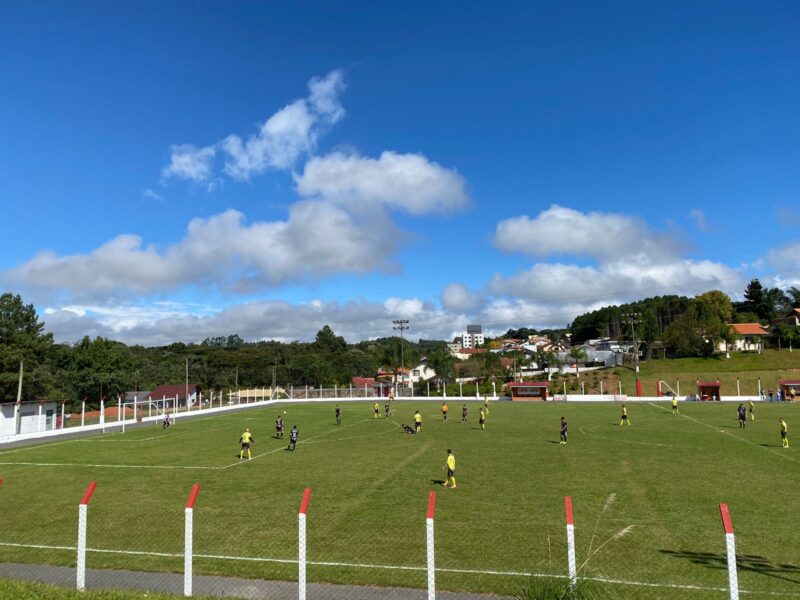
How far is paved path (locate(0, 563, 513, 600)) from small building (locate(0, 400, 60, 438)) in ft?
122

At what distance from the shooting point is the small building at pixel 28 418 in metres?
42.2

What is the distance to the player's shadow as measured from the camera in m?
11.0


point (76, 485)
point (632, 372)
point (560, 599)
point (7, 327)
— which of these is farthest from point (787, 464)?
point (632, 372)

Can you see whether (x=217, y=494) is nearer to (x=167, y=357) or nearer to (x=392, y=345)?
(x=392, y=345)

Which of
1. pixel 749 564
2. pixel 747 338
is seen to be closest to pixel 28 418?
pixel 749 564

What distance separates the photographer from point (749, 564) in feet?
38.3

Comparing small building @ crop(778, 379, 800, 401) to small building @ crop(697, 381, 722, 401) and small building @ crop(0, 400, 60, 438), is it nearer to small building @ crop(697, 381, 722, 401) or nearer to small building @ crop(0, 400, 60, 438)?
small building @ crop(697, 381, 722, 401)

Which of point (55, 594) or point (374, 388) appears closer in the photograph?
point (55, 594)

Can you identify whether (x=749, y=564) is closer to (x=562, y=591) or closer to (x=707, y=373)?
(x=562, y=591)

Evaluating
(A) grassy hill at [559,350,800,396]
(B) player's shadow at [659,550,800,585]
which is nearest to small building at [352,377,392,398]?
(A) grassy hill at [559,350,800,396]

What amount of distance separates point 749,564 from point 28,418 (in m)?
49.1

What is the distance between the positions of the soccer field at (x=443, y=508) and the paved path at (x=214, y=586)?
39cm

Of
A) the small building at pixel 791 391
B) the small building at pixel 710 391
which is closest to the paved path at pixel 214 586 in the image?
the small building at pixel 710 391

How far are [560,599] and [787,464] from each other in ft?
73.0
